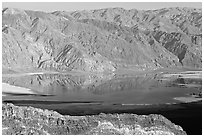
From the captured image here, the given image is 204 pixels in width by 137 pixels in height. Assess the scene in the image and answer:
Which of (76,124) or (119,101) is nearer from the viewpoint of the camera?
(76,124)

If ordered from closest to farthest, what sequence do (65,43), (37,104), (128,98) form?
(37,104), (128,98), (65,43)

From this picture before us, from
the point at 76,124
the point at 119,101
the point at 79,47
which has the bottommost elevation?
the point at 76,124

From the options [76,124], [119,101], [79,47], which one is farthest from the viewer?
[79,47]

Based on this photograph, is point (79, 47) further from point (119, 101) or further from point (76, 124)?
point (76, 124)

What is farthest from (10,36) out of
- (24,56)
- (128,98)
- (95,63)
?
(128,98)

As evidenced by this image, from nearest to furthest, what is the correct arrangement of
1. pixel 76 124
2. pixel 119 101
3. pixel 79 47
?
pixel 76 124
pixel 119 101
pixel 79 47

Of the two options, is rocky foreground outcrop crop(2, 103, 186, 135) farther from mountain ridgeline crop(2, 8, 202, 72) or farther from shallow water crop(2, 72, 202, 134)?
mountain ridgeline crop(2, 8, 202, 72)

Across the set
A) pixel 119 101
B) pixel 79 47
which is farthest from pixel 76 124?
pixel 79 47

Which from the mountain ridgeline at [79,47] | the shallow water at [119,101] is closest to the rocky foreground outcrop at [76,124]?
the shallow water at [119,101]

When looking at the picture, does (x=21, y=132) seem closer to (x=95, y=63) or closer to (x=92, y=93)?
(x=92, y=93)
